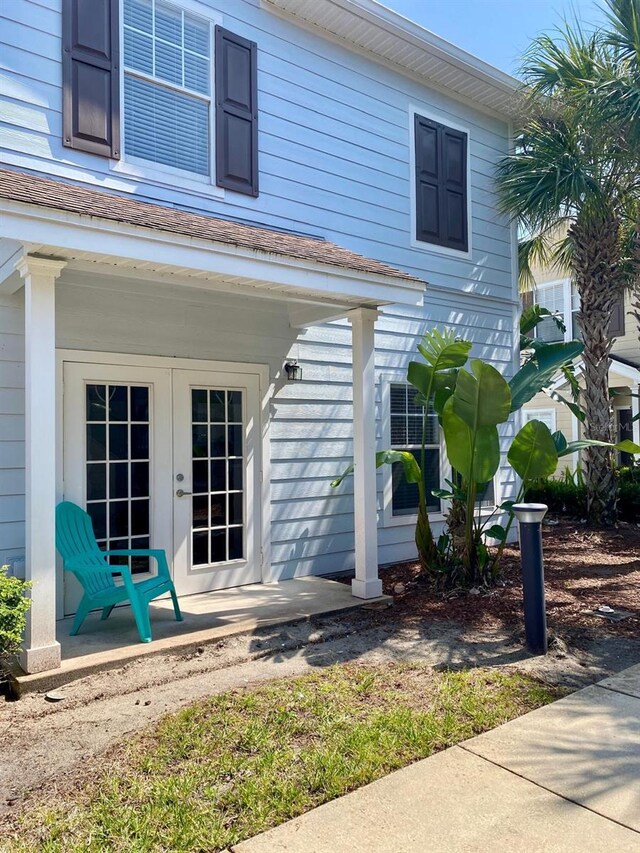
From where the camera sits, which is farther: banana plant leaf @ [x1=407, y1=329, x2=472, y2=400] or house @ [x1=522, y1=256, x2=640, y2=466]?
house @ [x1=522, y1=256, x2=640, y2=466]

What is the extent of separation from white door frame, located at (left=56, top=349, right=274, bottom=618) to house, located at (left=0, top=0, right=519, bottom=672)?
0.02 metres

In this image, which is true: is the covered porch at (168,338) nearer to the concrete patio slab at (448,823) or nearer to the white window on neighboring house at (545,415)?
the concrete patio slab at (448,823)

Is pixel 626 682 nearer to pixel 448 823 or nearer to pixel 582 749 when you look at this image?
pixel 582 749

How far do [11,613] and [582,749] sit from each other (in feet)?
11.1

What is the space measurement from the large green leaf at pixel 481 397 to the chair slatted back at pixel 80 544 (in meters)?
Result: 3.34

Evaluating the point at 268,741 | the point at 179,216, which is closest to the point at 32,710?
the point at 268,741

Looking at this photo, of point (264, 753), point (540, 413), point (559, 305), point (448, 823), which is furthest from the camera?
point (559, 305)

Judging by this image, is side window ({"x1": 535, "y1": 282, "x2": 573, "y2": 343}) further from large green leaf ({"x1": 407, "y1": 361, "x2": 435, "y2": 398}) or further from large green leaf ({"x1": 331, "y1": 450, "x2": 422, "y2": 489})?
large green leaf ({"x1": 331, "y1": 450, "x2": 422, "y2": 489})

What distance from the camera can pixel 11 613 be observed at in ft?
13.1

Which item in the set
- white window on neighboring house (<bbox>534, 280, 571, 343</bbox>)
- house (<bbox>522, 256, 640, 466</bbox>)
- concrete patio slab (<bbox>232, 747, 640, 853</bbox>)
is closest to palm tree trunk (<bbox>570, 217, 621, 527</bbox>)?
house (<bbox>522, 256, 640, 466</bbox>)

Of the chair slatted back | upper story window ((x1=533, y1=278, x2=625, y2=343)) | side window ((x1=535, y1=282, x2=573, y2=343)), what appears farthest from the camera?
side window ((x1=535, y1=282, x2=573, y2=343))

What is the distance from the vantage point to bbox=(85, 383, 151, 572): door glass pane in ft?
19.2

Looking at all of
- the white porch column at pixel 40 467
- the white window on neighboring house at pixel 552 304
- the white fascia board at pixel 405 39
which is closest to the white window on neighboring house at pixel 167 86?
the white fascia board at pixel 405 39

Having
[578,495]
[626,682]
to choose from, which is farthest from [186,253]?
[578,495]
